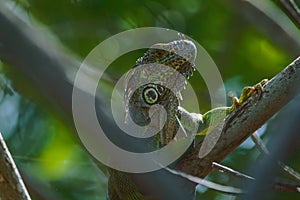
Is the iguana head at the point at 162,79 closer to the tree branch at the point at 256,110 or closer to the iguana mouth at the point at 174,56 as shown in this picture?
the iguana mouth at the point at 174,56

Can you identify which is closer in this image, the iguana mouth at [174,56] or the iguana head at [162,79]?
the iguana head at [162,79]

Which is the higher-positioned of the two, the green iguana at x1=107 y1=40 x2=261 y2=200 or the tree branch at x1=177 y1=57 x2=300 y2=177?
the tree branch at x1=177 y1=57 x2=300 y2=177

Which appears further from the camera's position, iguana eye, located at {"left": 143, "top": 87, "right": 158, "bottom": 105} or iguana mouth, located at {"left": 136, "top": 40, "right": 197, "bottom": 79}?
iguana mouth, located at {"left": 136, "top": 40, "right": 197, "bottom": 79}

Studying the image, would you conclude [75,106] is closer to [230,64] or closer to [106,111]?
[106,111]

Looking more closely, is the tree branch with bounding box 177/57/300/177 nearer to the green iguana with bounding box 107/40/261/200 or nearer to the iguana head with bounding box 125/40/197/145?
the green iguana with bounding box 107/40/261/200

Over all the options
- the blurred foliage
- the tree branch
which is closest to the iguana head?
the tree branch

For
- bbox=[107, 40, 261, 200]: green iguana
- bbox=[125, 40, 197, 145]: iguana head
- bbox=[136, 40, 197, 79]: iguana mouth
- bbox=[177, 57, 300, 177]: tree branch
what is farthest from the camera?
bbox=[136, 40, 197, 79]: iguana mouth

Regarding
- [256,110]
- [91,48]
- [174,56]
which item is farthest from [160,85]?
[91,48]

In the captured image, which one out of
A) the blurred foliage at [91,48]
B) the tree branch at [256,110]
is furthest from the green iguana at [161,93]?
the blurred foliage at [91,48]

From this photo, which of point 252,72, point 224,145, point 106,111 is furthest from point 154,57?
point 106,111

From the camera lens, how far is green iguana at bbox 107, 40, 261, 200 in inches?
143

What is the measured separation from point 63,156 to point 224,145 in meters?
2.96

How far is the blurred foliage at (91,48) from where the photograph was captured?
5.44 meters

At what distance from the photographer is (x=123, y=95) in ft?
12.7
